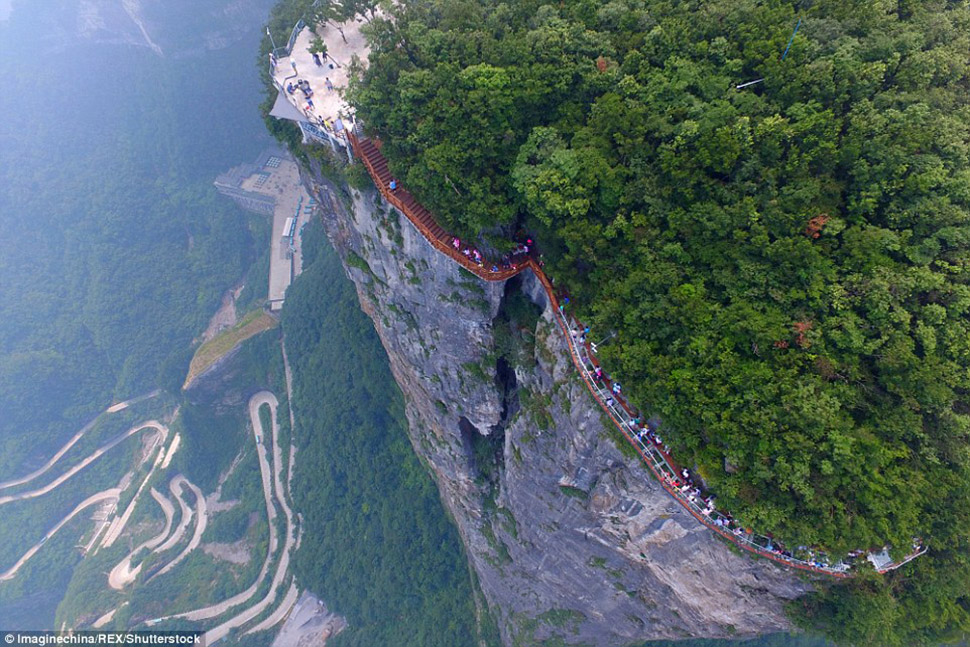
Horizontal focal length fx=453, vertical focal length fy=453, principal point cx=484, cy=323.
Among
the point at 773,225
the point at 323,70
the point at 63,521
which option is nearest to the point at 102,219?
the point at 63,521

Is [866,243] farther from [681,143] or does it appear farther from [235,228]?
[235,228]

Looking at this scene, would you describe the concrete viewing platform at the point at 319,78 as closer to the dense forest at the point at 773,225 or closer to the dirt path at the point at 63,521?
the dense forest at the point at 773,225

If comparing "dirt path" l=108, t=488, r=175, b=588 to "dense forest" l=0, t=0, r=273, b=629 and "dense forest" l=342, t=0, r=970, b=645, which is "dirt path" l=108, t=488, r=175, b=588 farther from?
"dense forest" l=342, t=0, r=970, b=645

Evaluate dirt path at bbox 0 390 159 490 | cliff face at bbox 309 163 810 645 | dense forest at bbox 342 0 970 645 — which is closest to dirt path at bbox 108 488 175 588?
dirt path at bbox 0 390 159 490

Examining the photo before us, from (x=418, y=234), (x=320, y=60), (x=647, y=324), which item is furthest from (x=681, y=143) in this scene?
(x=320, y=60)

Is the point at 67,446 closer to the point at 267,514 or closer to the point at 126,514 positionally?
the point at 126,514

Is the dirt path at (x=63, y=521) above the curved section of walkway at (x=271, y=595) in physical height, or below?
above

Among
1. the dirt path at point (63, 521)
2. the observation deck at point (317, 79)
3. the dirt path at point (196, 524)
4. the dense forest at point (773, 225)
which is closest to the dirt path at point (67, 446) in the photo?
the dirt path at point (63, 521)
